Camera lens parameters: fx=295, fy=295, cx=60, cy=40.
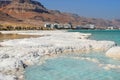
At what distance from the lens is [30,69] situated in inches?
784

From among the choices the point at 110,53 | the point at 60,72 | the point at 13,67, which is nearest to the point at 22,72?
the point at 13,67

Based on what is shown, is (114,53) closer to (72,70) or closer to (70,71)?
(72,70)

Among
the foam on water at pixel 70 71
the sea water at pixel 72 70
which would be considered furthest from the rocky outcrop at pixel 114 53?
the foam on water at pixel 70 71

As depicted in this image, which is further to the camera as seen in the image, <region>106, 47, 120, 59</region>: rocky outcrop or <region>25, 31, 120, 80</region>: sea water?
<region>106, 47, 120, 59</region>: rocky outcrop

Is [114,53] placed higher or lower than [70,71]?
higher

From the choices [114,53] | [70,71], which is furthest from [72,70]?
[114,53]

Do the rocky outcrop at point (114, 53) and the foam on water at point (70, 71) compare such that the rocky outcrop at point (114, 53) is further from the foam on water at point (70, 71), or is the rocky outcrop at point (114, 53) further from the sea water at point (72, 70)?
the foam on water at point (70, 71)

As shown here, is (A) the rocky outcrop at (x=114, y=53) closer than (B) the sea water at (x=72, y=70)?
No

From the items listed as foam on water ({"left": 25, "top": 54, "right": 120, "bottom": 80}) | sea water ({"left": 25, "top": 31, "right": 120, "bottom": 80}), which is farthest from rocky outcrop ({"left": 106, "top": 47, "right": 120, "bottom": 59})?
foam on water ({"left": 25, "top": 54, "right": 120, "bottom": 80})

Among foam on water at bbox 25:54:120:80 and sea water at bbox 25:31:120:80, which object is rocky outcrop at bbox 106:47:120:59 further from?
foam on water at bbox 25:54:120:80

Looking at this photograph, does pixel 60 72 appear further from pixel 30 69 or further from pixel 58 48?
pixel 58 48

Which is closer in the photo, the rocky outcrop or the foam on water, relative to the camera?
the foam on water

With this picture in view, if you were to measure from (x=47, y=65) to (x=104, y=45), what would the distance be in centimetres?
1376

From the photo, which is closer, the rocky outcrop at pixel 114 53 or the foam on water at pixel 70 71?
the foam on water at pixel 70 71
